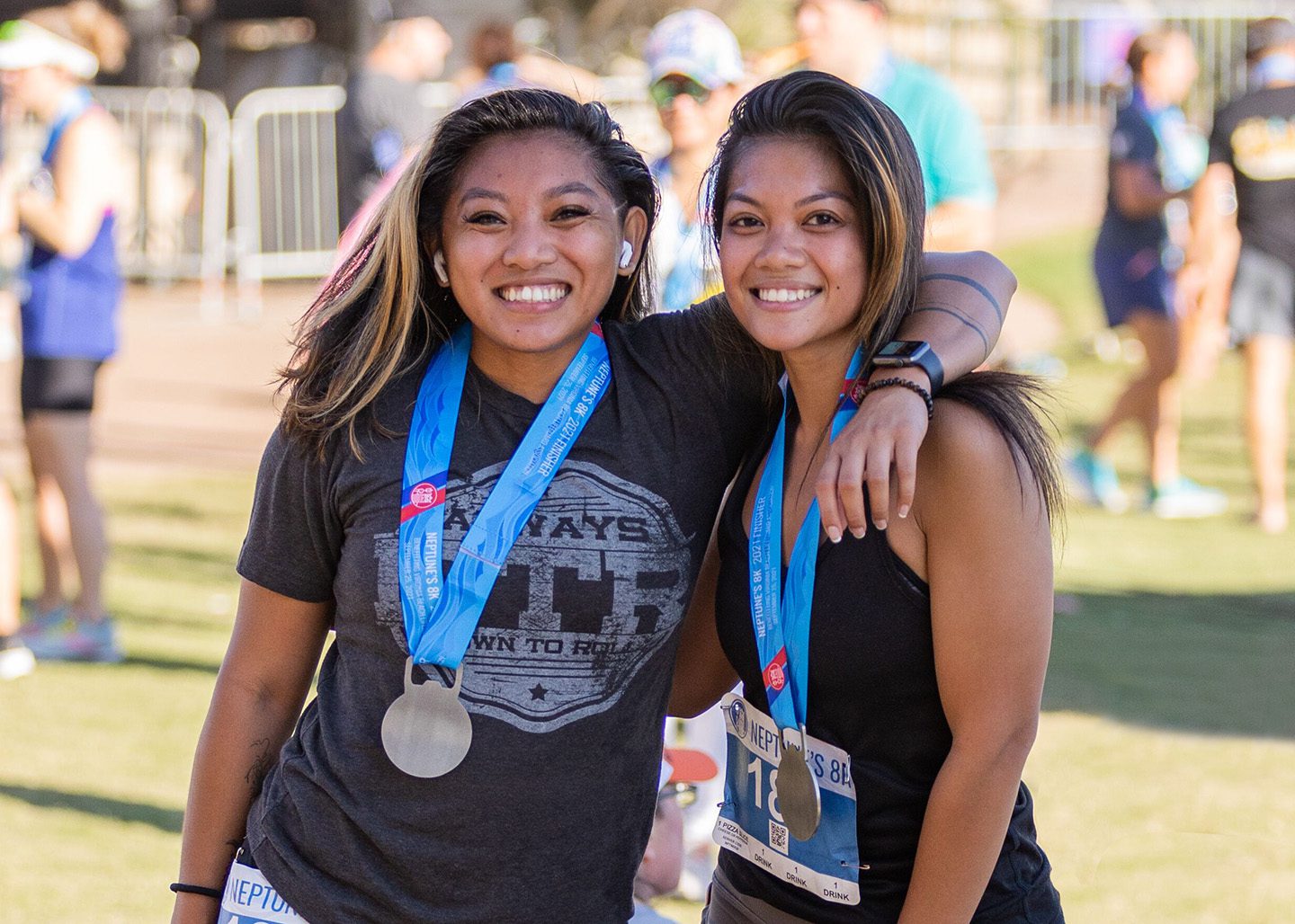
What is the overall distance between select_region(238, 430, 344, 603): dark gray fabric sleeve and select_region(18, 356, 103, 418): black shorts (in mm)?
4261

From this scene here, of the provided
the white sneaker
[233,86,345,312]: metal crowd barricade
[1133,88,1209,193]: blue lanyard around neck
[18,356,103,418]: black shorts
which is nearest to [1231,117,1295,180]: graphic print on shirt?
[1133,88,1209,193]: blue lanyard around neck

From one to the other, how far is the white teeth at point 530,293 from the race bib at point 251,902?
87cm

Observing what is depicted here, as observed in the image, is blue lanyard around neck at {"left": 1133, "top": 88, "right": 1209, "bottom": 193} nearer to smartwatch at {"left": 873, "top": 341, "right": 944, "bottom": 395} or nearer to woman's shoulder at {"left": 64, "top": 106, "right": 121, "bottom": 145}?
woman's shoulder at {"left": 64, "top": 106, "right": 121, "bottom": 145}

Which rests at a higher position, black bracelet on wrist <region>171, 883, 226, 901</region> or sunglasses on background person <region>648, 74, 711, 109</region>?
sunglasses on background person <region>648, 74, 711, 109</region>

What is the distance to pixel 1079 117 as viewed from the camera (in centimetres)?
1830

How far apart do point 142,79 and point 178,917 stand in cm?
1749

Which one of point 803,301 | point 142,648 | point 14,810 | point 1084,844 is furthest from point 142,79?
point 803,301

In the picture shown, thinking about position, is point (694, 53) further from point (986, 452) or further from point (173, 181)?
point (173, 181)

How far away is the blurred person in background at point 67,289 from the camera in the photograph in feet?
19.8

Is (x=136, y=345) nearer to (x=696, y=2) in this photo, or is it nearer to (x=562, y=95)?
(x=696, y=2)

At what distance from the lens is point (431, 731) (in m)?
2.04

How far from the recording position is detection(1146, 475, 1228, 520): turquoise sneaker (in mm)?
8312

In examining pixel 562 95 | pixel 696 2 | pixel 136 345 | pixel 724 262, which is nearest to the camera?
pixel 724 262

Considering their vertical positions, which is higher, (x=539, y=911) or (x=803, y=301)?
(x=803, y=301)
